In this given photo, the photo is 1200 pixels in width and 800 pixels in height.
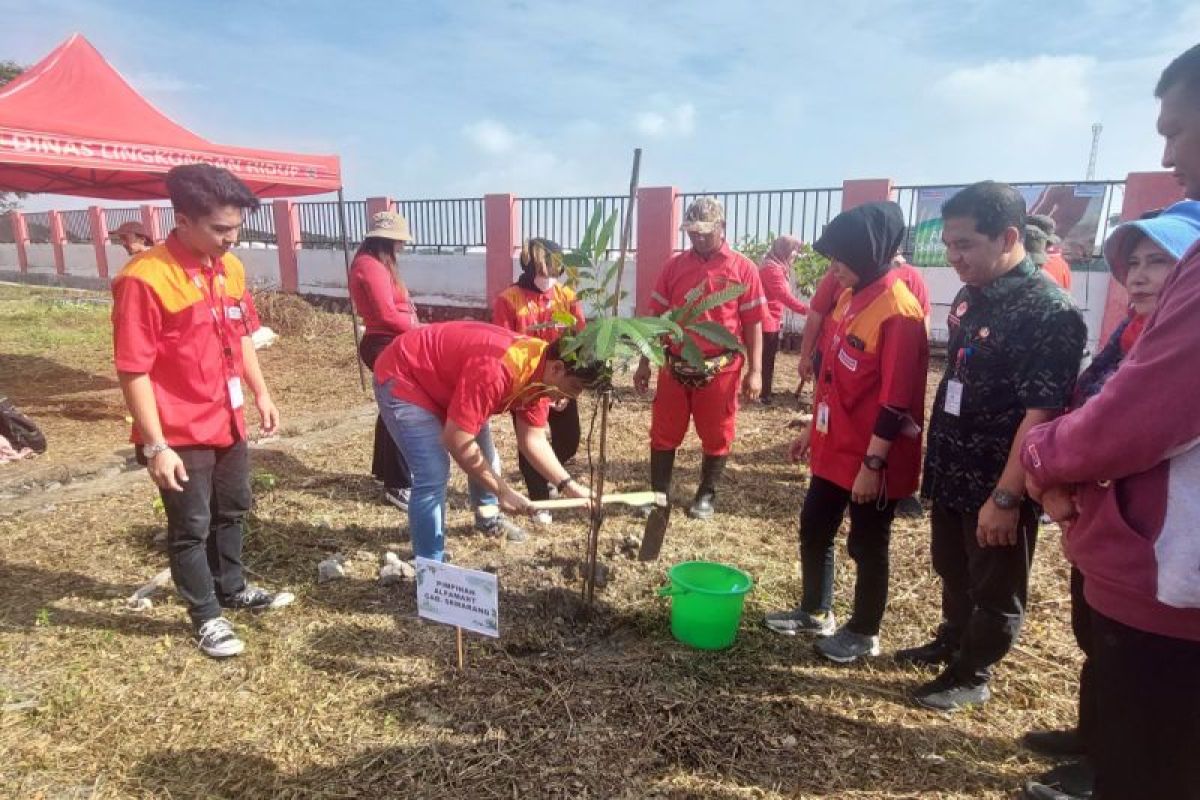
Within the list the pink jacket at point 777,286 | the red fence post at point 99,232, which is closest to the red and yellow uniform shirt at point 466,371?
the pink jacket at point 777,286

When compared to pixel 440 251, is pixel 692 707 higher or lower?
lower

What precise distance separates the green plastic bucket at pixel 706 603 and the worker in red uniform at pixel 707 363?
4.18 ft

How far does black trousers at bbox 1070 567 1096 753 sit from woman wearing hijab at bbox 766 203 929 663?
1.82 feet

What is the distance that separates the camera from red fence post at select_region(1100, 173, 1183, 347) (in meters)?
8.70

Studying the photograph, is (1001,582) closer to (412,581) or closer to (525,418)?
(525,418)

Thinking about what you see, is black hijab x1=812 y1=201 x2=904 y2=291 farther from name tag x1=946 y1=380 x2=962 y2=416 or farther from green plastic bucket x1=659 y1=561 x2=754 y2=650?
green plastic bucket x1=659 y1=561 x2=754 y2=650

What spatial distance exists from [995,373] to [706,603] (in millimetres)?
1285

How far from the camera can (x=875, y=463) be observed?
2.30 metres

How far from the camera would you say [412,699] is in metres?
2.45

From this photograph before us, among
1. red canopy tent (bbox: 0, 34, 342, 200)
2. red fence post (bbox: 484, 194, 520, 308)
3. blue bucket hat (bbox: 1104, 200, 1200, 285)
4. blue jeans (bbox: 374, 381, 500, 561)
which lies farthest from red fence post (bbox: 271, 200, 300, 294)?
blue bucket hat (bbox: 1104, 200, 1200, 285)

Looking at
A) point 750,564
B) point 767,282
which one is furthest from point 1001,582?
point 767,282

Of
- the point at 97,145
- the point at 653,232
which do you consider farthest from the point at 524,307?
the point at 653,232

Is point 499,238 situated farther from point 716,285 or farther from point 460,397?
point 460,397

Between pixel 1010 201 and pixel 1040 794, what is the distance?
1683 millimetres
